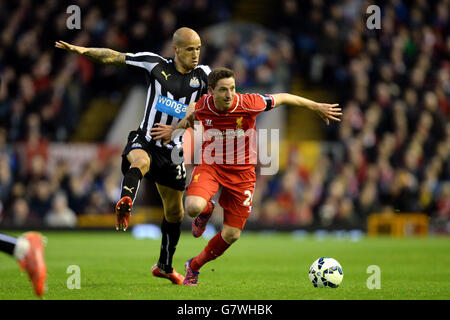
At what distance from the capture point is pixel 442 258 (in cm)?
1251

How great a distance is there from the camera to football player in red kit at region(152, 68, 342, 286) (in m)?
8.37

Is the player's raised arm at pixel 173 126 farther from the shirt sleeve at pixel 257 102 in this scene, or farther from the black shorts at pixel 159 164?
the shirt sleeve at pixel 257 102

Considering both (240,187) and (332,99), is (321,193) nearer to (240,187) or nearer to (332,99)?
(332,99)

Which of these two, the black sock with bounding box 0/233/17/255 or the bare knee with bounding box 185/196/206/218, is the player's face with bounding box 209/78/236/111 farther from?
the black sock with bounding box 0/233/17/255

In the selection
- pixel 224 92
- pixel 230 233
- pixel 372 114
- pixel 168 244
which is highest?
pixel 224 92

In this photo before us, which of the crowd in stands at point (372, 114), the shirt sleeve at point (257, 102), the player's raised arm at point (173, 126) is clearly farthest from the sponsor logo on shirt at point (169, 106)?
the crowd in stands at point (372, 114)

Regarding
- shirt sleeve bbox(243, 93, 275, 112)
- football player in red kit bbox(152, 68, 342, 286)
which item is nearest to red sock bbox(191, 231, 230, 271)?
football player in red kit bbox(152, 68, 342, 286)

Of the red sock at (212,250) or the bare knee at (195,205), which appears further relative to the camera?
the red sock at (212,250)

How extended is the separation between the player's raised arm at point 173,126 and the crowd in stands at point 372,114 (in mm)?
11543

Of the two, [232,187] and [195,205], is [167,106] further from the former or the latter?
[195,205]

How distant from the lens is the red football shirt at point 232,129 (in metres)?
8.38

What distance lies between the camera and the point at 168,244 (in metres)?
8.95

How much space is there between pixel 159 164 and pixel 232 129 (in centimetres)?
92

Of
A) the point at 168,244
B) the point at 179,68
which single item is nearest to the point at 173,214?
the point at 168,244
